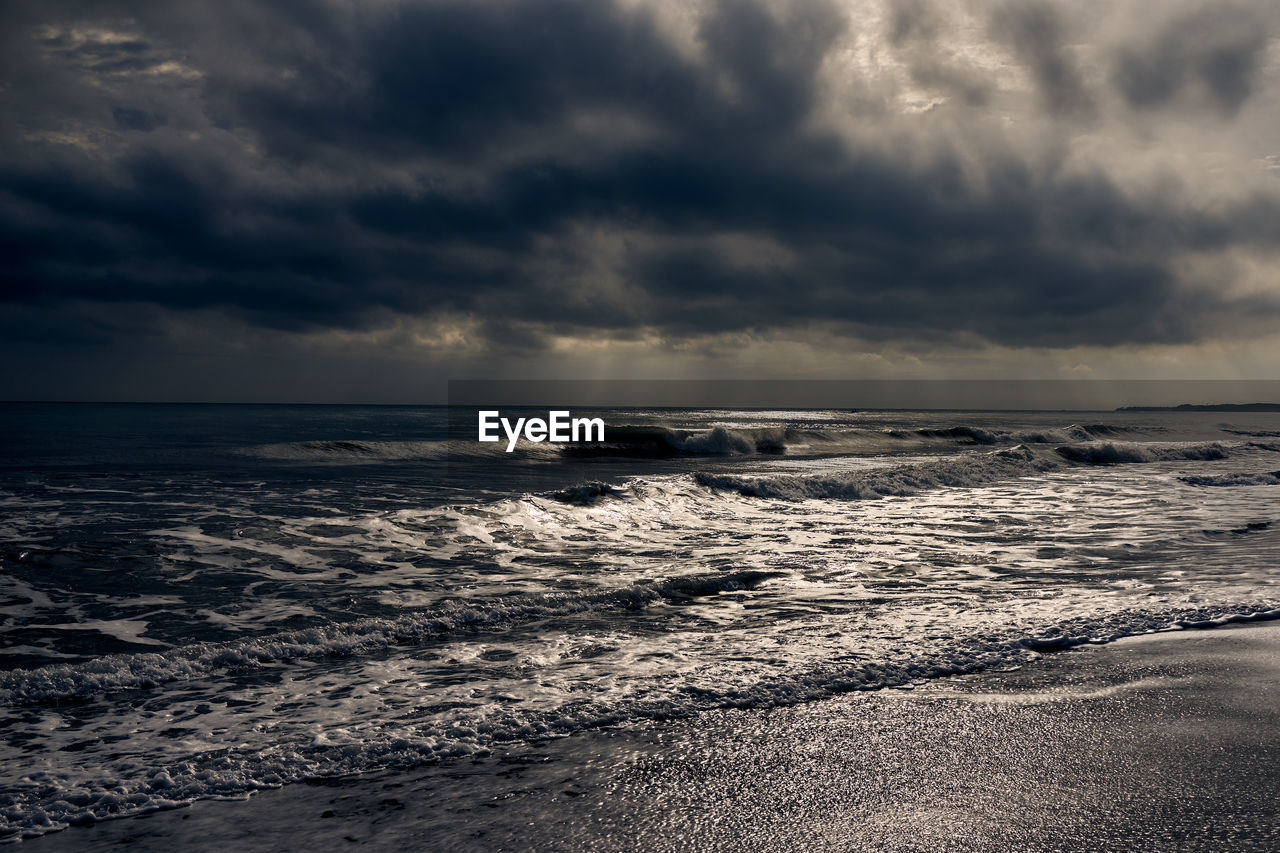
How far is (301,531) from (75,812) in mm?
7648

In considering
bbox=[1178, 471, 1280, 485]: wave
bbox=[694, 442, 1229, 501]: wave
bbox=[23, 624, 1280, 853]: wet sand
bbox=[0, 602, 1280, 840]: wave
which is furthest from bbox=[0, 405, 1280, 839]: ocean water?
bbox=[1178, 471, 1280, 485]: wave

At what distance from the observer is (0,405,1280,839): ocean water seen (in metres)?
4.08

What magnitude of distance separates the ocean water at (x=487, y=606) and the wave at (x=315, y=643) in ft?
0.08

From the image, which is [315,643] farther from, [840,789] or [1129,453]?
[1129,453]

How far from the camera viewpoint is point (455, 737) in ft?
13.0

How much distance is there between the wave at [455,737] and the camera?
3334 millimetres

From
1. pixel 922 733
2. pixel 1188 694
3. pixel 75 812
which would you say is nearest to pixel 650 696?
pixel 922 733

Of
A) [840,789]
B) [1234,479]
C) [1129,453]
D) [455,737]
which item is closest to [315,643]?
[455,737]

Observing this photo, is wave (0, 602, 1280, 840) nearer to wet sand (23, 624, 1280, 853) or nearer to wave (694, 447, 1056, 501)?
wet sand (23, 624, 1280, 853)

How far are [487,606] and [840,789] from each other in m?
4.34

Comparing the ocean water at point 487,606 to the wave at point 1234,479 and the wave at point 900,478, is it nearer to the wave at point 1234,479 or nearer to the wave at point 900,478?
the wave at point 900,478

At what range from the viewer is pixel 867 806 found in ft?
10.1

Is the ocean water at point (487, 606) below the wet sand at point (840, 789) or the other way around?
below

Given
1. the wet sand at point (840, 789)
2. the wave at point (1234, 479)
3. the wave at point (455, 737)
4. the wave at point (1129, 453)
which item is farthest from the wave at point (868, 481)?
the wet sand at point (840, 789)
